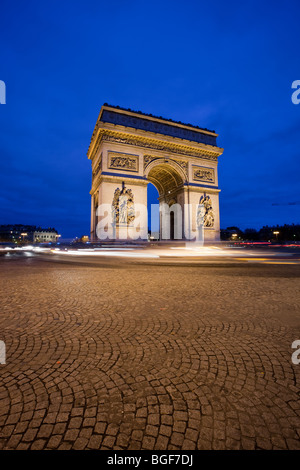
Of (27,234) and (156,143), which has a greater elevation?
(156,143)

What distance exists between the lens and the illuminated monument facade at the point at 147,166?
23062mm

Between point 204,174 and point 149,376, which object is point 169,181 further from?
point 149,376

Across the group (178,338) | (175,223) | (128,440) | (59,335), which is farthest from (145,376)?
(175,223)

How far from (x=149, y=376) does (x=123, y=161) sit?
2424 cm

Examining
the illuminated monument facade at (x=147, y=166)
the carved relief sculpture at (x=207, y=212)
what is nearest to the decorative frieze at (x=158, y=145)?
the illuminated monument facade at (x=147, y=166)

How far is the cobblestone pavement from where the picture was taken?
117 centimetres

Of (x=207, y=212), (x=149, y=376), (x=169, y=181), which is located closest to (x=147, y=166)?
(x=169, y=181)

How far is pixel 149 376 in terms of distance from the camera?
1.65 m

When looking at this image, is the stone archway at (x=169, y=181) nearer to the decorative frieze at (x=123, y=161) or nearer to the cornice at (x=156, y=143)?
the decorative frieze at (x=123, y=161)

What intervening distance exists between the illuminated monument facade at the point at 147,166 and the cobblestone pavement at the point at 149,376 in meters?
19.9

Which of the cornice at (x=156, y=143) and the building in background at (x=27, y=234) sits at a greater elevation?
the cornice at (x=156, y=143)

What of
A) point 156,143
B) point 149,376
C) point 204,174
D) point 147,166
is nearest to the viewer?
point 149,376
